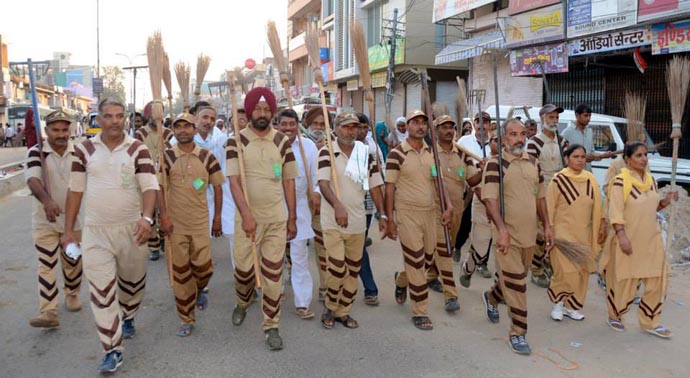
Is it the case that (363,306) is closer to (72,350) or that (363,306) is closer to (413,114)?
(413,114)

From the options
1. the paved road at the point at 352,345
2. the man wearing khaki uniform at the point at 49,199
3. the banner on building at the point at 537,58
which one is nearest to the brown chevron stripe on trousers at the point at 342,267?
the paved road at the point at 352,345

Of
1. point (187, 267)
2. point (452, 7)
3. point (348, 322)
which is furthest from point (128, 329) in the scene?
point (452, 7)

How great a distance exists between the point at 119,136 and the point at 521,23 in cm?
1360

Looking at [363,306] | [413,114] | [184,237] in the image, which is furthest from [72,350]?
[413,114]

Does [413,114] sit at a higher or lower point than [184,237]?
higher

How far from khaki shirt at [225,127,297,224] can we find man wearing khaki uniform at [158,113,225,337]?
0.47 meters

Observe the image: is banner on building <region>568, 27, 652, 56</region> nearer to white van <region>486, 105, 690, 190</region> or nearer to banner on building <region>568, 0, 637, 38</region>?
banner on building <region>568, 0, 637, 38</region>

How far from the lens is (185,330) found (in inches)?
184

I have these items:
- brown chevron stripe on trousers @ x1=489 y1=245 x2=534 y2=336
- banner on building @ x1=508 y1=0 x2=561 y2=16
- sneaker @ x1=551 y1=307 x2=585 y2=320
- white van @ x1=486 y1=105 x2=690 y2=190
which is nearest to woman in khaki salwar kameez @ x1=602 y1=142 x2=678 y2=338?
sneaker @ x1=551 y1=307 x2=585 y2=320

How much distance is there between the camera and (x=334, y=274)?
15.8 feet

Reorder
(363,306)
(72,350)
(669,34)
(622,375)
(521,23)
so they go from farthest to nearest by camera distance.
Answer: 1. (521,23)
2. (669,34)
3. (363,306)
4. (72,350)
5. (622,375)

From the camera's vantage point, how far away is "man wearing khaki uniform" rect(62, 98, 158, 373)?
12.7 feet

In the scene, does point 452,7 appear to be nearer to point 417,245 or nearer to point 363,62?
point 363,62

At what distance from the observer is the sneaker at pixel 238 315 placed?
4.93 metres
